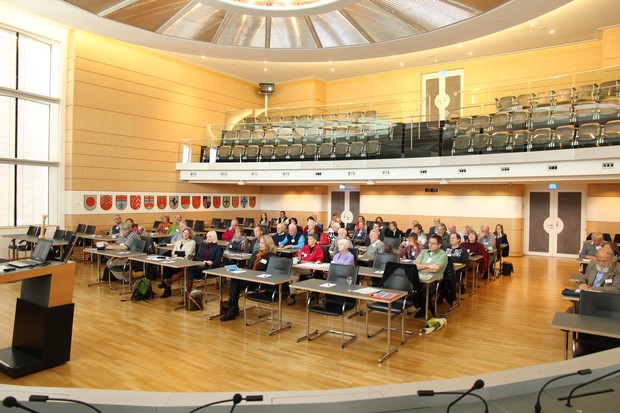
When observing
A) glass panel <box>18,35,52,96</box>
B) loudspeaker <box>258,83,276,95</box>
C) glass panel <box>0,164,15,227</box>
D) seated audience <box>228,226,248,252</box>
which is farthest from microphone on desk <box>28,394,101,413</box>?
loudspeaker <box>258,83,276,95</box>

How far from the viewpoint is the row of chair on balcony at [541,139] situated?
10016 millimetres

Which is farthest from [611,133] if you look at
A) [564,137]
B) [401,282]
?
[401,282]

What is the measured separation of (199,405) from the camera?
1.95 meters

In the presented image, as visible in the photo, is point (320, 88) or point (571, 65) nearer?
point (571, 65)

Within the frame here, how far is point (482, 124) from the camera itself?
12.1 meters

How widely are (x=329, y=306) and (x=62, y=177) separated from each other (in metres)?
12.2

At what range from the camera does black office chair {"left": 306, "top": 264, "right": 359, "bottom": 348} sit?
5922mm

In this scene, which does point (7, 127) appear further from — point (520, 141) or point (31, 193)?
point (520, 141)

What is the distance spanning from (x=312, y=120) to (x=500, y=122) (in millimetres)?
7010

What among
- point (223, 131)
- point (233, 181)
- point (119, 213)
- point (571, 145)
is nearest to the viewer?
point (571, 145)

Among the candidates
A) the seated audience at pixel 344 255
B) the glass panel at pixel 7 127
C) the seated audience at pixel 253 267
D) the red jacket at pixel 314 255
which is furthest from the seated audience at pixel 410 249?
the glass panel at pixel 7 127

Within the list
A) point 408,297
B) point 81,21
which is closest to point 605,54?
point 408,297

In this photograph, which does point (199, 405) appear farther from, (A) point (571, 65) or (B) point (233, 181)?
(A) point (571, 65)

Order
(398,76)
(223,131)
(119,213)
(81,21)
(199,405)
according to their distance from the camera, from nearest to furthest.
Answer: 1. (199,405)
2. (81,21)
3. (119,213)
4. (223,131)
5. (398,76)
